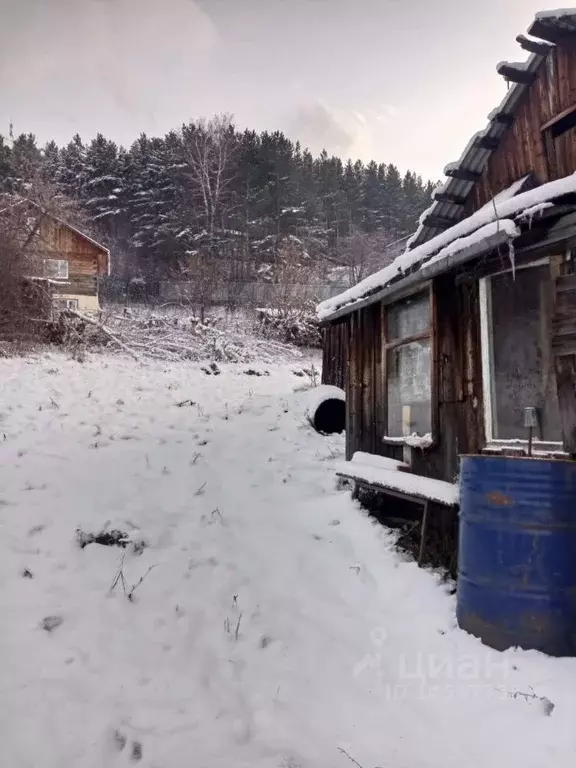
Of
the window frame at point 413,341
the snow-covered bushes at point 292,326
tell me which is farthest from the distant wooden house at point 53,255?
the window frame at point 413,341

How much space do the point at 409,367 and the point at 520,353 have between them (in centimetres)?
128

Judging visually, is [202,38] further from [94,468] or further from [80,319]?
[80,319]

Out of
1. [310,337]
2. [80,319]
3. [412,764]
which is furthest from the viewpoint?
[310,337]

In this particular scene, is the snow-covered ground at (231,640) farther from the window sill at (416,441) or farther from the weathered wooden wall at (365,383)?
the window sill at (416,441)

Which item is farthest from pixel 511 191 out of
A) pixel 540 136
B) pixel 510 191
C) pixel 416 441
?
pixel 416 441

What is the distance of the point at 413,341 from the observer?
5.69m

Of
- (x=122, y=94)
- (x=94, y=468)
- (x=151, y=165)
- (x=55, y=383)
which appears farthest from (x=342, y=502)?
(x=151, y=165)

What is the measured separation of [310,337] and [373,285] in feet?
41.4

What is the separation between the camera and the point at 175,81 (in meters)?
9.64

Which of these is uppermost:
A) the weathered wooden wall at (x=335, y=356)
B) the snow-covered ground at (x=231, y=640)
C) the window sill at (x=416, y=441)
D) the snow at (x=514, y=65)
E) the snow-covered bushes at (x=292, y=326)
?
the snow at (x=514, y=65)

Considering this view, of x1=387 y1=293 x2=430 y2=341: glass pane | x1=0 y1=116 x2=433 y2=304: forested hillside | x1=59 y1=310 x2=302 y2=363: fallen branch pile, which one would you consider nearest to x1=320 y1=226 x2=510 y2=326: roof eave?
x1=387 y1=293 x2=430 y2=341: glass pane

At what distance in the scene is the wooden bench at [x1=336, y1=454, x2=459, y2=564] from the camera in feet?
14.5

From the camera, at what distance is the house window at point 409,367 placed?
5492 mm

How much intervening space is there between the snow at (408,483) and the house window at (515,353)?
65 cm
